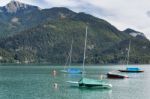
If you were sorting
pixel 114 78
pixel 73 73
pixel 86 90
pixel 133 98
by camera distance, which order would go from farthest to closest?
pixel 73 73 < pixel 114 78 < pixel 86 90 < pixel 133 98

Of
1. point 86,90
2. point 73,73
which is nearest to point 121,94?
point 86,90

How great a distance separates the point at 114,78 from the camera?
140375mm

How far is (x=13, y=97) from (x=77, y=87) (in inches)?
889

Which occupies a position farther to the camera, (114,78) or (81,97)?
(114,78)

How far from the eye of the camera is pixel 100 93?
3497 inches

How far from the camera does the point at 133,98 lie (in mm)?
79375

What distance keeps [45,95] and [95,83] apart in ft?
59.7

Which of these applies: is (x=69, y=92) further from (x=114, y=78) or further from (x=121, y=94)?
(x=114, y=78)

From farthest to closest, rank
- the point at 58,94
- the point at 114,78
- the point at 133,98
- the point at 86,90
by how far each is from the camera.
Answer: the point at 114,78
the point at 86,90
the point at 58,94
the point at 133,98

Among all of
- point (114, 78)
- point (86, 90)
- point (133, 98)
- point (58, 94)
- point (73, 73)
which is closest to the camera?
point (133, 98)

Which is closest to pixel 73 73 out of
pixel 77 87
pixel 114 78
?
pixel 114 78

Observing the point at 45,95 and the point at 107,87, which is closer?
the point at 45,95

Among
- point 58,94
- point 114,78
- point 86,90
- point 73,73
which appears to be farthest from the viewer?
point 73,73

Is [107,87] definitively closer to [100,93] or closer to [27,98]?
[100,93]
